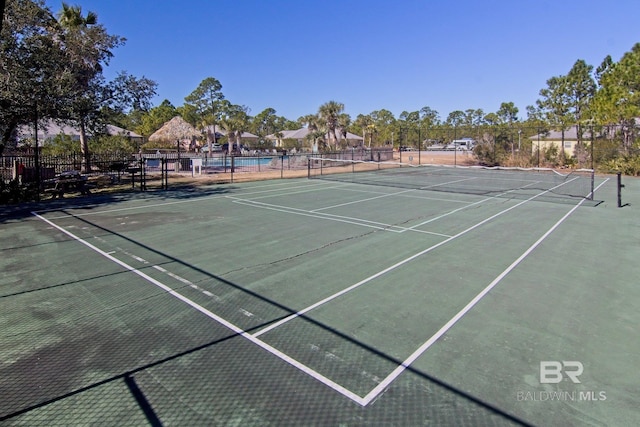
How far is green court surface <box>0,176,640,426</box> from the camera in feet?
13.0

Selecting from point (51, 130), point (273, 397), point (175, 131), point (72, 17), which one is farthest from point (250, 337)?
point (175, 131)

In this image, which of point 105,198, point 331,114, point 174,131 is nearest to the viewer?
point 105,198

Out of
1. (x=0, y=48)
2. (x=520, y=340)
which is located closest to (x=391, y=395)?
(x=520, y=340)

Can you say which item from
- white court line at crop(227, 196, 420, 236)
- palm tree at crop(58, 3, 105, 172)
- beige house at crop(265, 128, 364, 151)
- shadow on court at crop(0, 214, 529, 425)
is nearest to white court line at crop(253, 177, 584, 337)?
shadow on court at crop(0, 214, 529, 425)

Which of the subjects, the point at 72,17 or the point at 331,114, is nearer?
the point at 72,17

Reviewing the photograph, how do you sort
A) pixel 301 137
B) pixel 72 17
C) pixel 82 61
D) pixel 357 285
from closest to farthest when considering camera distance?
1. pixel 357 285
2. pixel 82 61
3. pixel 72 17
4. pixel 301 137

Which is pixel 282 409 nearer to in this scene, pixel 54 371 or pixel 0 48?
pixel 54 371

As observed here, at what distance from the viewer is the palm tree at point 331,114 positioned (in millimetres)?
56731

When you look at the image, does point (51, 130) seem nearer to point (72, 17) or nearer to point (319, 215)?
point (72, 17)

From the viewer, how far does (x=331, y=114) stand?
186ft

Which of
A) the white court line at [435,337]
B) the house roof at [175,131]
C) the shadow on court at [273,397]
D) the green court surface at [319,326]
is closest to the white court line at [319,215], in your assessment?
the green court surface at [319,326]

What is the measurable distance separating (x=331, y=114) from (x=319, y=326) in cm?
5338

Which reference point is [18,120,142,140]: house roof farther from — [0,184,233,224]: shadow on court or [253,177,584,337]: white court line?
[253,177,584,337]: white court line

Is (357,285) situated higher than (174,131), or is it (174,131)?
(174,131)
